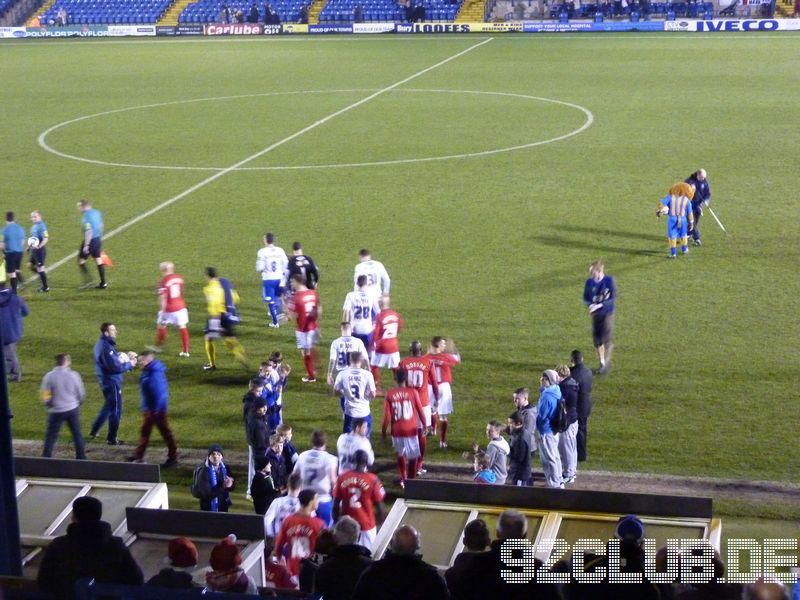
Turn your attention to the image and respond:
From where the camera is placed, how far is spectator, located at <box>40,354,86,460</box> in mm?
13141

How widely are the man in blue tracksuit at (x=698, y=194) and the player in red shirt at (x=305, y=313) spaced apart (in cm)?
925

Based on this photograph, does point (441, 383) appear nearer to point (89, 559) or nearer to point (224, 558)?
point (224, 558)

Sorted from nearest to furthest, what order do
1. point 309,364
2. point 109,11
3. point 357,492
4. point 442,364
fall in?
point 357,492 < point 442,364 < point 309,364 < point 109,11

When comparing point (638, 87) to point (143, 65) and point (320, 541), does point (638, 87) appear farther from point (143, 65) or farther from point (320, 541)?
point (320, 541)

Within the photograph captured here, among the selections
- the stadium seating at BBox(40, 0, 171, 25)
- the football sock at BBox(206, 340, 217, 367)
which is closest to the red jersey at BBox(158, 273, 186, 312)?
the football sock at BBox(206, 340, 217, 367)

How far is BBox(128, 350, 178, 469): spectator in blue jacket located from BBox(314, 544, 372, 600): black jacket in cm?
667

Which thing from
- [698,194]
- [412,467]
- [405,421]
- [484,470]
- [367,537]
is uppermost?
[698,194]

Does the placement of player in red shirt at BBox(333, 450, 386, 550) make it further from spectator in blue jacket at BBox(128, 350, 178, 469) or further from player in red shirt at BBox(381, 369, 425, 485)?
spectator in blue jacket at BBox(128, 350, 178, 469)

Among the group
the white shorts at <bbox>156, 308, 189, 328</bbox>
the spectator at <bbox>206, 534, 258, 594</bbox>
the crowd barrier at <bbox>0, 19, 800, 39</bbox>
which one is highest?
the crowd barrier at <bbox>0, 19, 800, 39</bbox>

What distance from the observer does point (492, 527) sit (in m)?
9.58

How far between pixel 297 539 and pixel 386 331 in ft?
19.6

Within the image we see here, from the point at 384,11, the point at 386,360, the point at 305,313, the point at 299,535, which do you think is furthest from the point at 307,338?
the point at 384,11

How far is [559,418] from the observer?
12109 millimetres

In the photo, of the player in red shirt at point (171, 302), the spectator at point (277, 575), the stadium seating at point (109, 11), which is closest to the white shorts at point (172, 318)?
the player in red shirt at point (171, 302)
